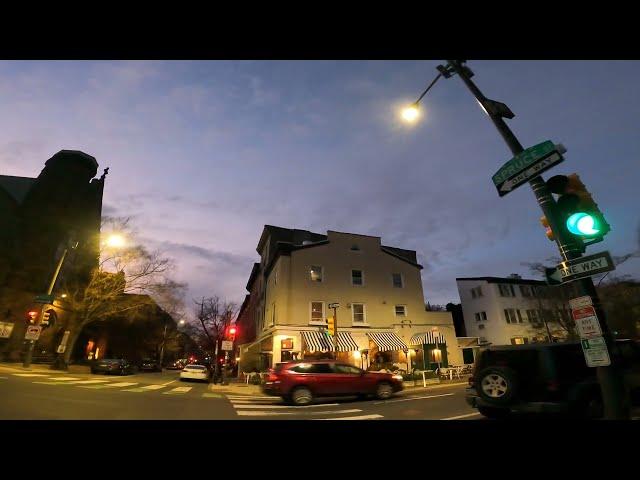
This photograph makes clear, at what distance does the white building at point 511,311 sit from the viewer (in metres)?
34.0

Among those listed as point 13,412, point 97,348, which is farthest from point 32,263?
point 13,412

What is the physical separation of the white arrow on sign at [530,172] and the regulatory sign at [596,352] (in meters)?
2.50

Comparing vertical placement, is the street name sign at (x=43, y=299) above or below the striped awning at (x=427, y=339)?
above

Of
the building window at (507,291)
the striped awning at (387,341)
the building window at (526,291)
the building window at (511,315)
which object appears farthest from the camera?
the building window at (526,291)

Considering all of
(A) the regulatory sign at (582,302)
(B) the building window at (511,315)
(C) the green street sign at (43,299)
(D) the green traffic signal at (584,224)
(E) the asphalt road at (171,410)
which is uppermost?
(B) the building window at (511,315)

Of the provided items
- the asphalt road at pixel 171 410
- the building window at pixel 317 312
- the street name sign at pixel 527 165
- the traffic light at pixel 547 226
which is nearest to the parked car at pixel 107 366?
the building window at pixel 317 312

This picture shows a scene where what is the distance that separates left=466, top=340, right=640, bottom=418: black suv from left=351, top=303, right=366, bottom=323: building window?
19.5 m

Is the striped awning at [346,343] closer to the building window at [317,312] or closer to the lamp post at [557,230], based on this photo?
the building window at [317,312]

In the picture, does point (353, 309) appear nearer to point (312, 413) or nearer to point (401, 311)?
point (401, 311)

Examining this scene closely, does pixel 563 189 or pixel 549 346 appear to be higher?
pixel 563 189
